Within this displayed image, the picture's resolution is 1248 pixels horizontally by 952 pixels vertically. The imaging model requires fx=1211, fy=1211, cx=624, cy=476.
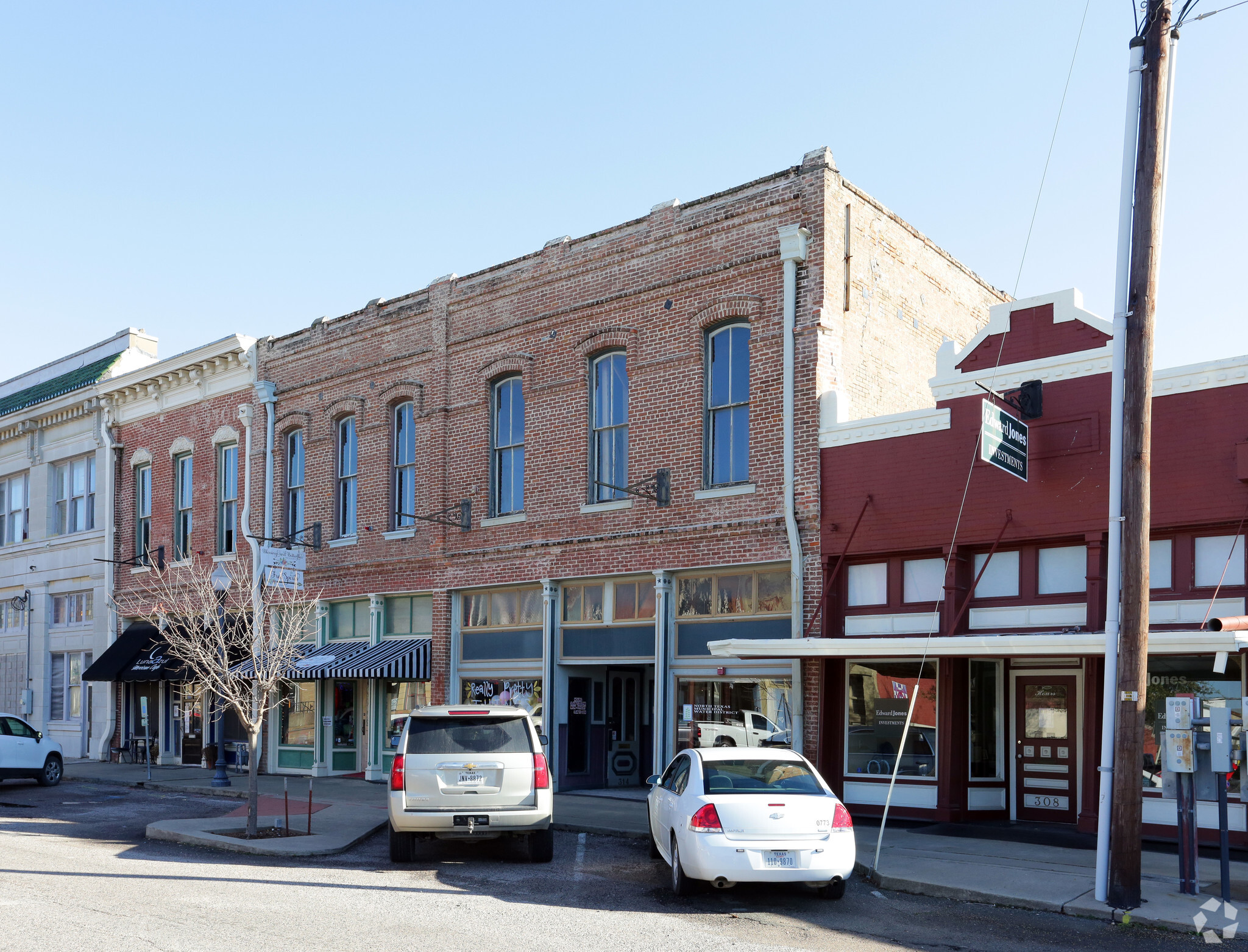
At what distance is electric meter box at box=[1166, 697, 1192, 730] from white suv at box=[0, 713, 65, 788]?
21.5 meters

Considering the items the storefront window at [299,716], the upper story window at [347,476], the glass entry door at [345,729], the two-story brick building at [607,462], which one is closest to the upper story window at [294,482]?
the two-story brick building at [607,462]

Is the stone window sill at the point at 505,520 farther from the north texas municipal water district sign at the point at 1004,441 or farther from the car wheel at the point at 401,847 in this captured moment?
the north texas municipal water district sign at the point at 1004,441

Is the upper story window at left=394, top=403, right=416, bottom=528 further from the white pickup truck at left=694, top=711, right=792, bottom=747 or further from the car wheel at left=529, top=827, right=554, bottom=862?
the car wheel at left=529, top=827, right=554, bottom=862

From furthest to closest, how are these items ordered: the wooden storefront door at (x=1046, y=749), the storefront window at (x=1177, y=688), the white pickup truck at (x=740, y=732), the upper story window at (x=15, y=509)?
the upper story window at (x=15, y=509)
the white pickup truck at (x=740, y=732)
the wooden storefront door at (x=1046, y=749)
the storefront window at (x=1177, y=688)

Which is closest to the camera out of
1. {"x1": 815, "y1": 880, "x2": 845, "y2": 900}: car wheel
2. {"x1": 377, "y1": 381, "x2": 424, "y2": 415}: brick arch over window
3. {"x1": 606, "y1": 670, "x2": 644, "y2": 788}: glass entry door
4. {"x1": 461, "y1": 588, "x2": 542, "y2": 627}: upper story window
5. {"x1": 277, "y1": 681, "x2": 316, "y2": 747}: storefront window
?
{"x1": 815, "y1": 880, "x2": 845, "y2": 900}: car wheel

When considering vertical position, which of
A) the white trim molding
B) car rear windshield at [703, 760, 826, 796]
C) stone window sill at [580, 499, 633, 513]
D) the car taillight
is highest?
the white trim molding

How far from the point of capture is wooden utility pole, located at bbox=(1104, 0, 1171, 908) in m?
10.6

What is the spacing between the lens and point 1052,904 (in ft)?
35.4

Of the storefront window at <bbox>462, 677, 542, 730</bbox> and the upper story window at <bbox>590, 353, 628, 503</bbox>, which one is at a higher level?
the upper story window at <bbox>590, 353, 628, 503</bbox>

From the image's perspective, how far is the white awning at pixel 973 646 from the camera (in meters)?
12.7

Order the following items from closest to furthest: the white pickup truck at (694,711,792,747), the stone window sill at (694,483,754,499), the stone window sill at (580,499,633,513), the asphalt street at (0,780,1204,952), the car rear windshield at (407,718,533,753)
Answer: the asphalt street at (0,780,1204,952) → the car rear windshield at (407,718,533,753) → the white pickup truck at (694,711,792,747) → the stone window sill at (694,483,754,499) → the stone window sill at (580,499,633,513)

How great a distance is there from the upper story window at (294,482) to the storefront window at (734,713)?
11166 mm

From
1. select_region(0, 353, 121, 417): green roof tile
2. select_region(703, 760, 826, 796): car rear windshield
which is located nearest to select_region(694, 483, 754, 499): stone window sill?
select_region(703, 760, 826, 796): car rear windshield

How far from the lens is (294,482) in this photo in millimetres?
26594
